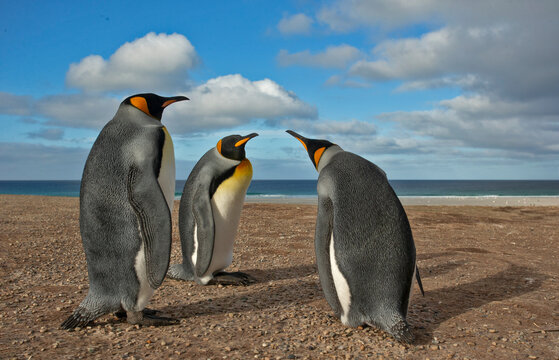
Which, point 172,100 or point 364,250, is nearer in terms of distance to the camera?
point 364,250

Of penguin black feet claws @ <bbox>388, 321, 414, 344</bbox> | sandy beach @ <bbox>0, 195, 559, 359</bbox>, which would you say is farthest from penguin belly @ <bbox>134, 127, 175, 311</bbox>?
penguin black feet claws @ <bbox>388, 321, 414, 344</bbox>

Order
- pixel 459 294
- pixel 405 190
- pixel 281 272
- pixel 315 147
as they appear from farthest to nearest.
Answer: pixel 405 190, pixel 281 272, pixel 459 294, pixel 315 147

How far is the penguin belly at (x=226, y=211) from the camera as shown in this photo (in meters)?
5.09

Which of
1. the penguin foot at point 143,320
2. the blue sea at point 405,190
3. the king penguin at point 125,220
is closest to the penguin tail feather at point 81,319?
the king penguin at point 125,220

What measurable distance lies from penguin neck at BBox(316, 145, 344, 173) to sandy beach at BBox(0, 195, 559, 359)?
149cm

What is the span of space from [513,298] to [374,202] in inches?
104

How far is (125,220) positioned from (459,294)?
392 cm

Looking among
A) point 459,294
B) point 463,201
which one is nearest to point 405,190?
point 463,201

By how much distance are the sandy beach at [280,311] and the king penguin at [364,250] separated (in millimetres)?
240

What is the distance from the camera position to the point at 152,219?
3.45 metres

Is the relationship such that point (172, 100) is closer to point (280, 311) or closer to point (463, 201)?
point (280, 311)

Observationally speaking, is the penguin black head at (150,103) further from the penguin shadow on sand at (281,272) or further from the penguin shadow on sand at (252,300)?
the penguin shadow on sand at (281,272)

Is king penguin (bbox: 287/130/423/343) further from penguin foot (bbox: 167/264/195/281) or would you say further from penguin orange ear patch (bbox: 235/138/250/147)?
penguin foot (bbox: 167/264/195/281)

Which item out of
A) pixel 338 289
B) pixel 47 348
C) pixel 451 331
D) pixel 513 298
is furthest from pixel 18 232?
pixel 513 298
